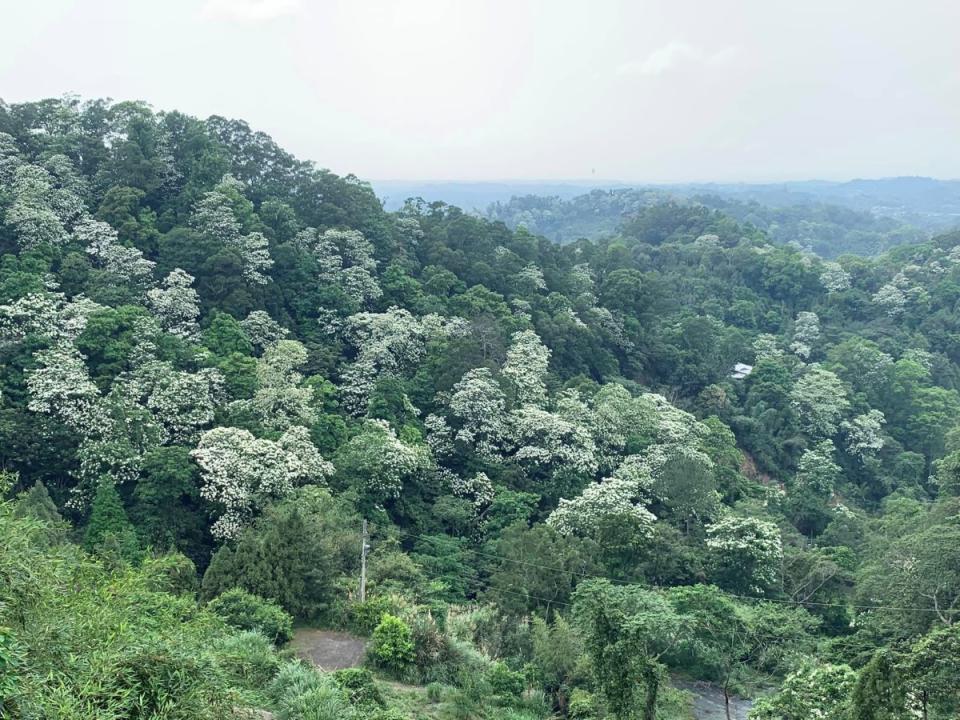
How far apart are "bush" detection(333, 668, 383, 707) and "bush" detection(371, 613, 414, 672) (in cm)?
172

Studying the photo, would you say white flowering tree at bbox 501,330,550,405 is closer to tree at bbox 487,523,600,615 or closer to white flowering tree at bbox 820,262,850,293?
tree at bbox 487,523,600,615

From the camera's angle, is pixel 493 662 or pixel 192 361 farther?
pixel 192 361

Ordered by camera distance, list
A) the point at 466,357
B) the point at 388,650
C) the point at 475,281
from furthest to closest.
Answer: the point at 475,281, the point at 466,357, the point at 388,650

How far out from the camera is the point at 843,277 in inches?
1836

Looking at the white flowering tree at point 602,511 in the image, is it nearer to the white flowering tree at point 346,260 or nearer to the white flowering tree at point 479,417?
the white flowering tree at point 479,417

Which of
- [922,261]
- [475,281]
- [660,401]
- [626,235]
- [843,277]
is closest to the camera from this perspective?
[660,401]

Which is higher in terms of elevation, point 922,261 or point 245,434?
point 922,261

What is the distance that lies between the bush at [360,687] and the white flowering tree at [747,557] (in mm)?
10473

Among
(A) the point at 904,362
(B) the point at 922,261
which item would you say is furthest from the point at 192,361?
(B) the point at 922,261

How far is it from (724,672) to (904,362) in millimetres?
25905

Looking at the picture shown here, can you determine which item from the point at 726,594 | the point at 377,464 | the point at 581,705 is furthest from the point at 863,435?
the point at 581,705

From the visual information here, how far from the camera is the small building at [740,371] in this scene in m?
35.8

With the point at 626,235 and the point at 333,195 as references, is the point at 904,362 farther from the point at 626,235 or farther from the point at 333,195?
the point at 626,235

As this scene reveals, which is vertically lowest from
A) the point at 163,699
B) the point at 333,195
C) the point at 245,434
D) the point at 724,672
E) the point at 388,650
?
the point at 724,672
